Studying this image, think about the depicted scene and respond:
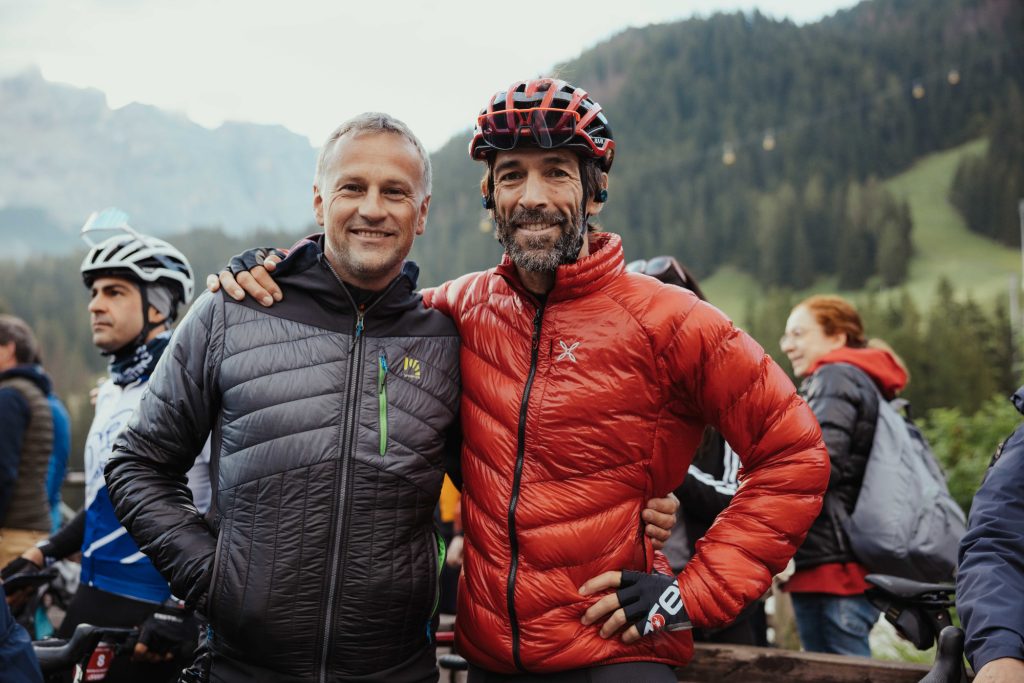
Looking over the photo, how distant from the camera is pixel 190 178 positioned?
456 feet

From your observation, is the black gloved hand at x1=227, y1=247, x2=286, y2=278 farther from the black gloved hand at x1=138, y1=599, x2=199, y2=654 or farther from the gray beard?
the black gloved hand at x1=138, y1=599, x2=199, y2=654

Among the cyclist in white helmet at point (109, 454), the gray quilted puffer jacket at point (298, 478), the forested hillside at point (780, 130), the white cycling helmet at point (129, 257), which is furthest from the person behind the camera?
the forested hillside at point (780, 130)

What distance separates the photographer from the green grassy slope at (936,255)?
207 ft

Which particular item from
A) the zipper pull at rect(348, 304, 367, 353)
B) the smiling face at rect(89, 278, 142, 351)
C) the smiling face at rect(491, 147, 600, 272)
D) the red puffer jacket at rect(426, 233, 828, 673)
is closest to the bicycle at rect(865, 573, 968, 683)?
the red puffer jacket at rect(426, 233, 828, 673)

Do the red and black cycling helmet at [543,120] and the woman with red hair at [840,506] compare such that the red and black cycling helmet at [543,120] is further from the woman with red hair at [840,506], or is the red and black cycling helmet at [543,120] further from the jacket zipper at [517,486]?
the woman with red hair at [840,506]

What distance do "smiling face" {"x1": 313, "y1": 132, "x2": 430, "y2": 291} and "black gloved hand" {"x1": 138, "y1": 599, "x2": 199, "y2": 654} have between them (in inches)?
62.5

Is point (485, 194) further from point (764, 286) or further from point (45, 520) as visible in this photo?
point (764, 286)

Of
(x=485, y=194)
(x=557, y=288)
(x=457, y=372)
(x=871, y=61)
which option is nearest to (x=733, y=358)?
(x=557, y=288)

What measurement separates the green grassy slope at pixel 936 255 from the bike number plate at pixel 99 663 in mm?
62032

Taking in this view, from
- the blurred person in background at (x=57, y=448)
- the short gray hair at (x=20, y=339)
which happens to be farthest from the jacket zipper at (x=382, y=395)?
the short gray hair at (x=20, y=339)

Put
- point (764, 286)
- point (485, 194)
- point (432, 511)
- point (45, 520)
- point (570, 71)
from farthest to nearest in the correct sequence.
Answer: point (764, 286), point (45, 520), point (570, 71), point (485, 194), point (432, 511)

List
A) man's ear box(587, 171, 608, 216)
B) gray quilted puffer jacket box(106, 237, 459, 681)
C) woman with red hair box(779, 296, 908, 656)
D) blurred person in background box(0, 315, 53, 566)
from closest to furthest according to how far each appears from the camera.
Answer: gray quilted puffer jacket box(106, 237, 459, 681), man's ear box(587, 171, 608, 216), woman with red hair box(779, 296, 908, 656), blurred person in background box(0, 315, 53, 566)

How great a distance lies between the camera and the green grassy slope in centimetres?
6309

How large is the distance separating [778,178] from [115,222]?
9116 centimetres
